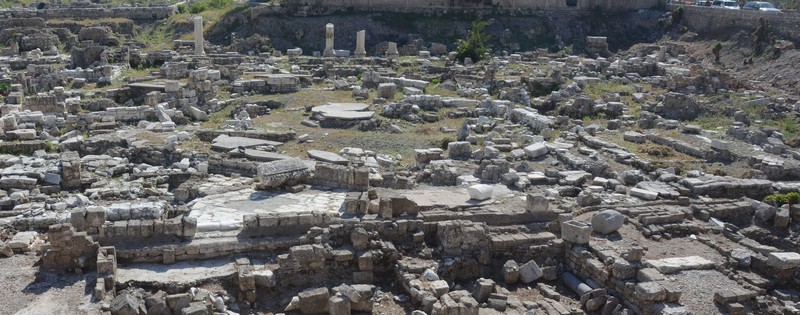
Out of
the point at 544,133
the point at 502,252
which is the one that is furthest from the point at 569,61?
the point at 502,252

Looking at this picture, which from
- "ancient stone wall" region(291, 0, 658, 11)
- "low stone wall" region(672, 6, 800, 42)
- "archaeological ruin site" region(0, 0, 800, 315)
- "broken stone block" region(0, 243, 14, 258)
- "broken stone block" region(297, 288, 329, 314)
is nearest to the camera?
"broken stone block" region(297, 288, 329, 314)

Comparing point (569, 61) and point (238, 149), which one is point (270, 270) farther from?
point (569, 61)

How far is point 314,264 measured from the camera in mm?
11812

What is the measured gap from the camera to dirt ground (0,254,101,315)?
10039mm

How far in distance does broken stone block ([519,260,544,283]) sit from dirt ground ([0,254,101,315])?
672 centimetres

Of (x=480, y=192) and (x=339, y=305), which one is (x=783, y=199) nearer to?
(x=480, y=192)

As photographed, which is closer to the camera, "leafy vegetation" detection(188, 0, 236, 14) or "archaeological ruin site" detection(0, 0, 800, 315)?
"archaeological ruin site" detection(0, 0, 800, 315)

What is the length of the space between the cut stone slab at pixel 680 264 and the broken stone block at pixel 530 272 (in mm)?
1828

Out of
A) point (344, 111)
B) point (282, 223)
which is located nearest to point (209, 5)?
point (344, 111)

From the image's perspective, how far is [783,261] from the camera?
12.5 m

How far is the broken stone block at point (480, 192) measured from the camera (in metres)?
14.1

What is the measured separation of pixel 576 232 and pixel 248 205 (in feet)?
19.6

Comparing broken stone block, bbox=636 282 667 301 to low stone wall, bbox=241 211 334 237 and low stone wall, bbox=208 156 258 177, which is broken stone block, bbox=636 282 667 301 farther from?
low stone wall, bbox=208 156 258 177

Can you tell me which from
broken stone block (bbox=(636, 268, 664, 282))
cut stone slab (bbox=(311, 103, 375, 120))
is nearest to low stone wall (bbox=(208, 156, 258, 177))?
cut stone slab (bbox=(311, 103, 375, 120))
